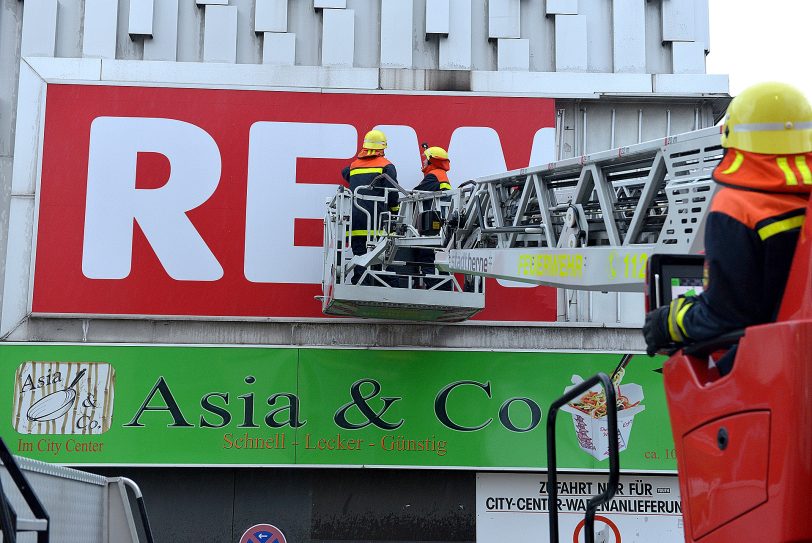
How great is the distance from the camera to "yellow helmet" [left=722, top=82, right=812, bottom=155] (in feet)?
11.7

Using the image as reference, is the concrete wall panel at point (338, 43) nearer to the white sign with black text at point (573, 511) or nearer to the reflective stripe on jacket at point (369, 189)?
the reflective stripe on jacket at point (369, 189)

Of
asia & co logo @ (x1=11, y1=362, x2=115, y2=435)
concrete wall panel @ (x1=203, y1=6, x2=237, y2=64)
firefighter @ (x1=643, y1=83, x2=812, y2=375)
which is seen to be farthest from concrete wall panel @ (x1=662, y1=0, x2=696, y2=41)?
firefighter @ (x1=643, y1=83, x2=812, y2=375)

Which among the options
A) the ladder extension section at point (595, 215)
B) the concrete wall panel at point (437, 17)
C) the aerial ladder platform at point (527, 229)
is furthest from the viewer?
the concrete wall panel at point (437, 17)

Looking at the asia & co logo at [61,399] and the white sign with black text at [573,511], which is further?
the white sign with black text at [573,511]

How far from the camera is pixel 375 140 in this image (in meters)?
11.6

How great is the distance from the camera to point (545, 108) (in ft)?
41.7

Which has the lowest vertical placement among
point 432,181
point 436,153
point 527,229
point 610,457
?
point 610,457

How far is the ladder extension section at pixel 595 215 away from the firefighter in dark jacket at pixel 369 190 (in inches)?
66.1

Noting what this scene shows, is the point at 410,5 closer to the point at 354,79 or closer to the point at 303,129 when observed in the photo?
the point at 354,79

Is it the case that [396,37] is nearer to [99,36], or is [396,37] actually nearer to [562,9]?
[562,9]

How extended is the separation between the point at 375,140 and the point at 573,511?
4.95 metres

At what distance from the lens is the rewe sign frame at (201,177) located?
1223cm

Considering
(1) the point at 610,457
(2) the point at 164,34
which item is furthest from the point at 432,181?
Result: (1) the point at 610,457

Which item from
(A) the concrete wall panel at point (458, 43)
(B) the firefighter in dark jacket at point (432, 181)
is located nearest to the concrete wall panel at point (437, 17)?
(A) the concrete wall panel at point (458, 43)
